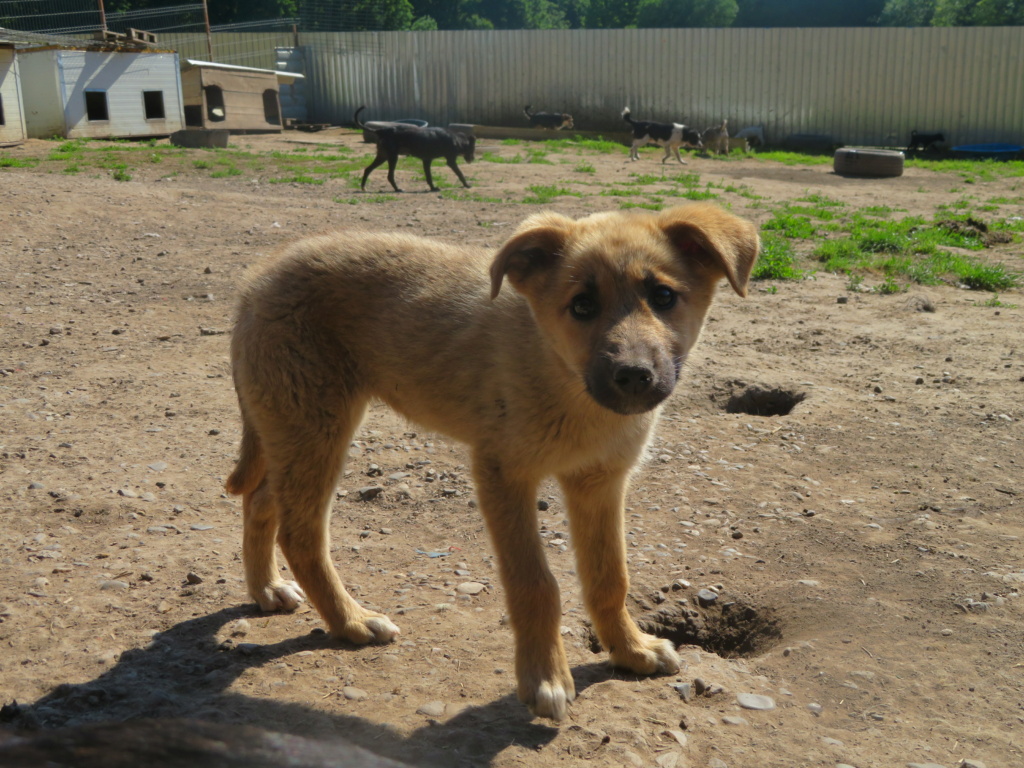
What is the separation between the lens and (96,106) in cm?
2159

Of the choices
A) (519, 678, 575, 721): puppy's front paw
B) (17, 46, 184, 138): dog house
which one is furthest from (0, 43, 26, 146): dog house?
(519, 678, 575, 721): puppy's front paw

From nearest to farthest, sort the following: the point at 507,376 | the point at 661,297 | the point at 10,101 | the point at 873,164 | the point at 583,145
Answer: the point at 661,297, the point at 507,376, the point at 873,164, the point at 10,101, the point at 583,145

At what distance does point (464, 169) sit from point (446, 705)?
15.7m

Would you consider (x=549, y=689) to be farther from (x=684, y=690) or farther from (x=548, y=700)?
(x=684, y=690)

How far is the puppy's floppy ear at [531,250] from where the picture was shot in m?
3.20

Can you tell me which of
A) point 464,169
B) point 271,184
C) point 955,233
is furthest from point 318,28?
point 955,233

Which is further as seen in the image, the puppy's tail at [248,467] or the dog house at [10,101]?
the dog house at [10,101]

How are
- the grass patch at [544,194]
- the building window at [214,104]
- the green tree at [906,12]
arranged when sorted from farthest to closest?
1. the green tree at [906,12]
2. the building window at [214,104]
3. the grass patch at [544,194]

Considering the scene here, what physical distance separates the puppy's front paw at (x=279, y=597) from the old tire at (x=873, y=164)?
16.4m

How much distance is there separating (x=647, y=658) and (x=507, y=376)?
112 centimetres

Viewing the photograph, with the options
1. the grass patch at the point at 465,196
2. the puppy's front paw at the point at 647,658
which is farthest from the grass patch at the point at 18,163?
the puppy's front paw at the point at 647,658

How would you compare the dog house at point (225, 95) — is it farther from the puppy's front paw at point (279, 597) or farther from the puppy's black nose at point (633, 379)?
the puppy's black nose at point (633, 379)

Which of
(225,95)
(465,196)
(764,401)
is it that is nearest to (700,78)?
(225,95)

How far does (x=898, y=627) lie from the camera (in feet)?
11.3
